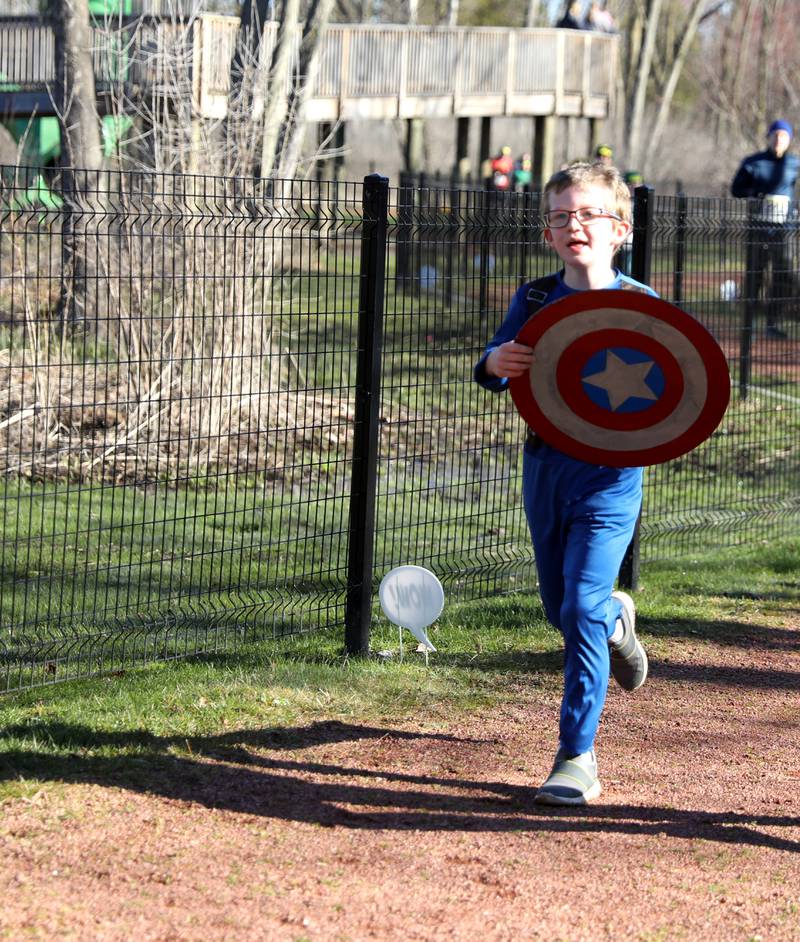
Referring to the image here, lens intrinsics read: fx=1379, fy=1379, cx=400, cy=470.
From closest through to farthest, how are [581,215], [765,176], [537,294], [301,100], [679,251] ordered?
[581,215]
[537,294]
[679,251]
[301,100]
[765,176]

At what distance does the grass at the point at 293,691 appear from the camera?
499cm

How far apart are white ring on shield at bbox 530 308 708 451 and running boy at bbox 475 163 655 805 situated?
0.26 feet

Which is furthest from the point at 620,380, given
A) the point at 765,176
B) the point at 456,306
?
the point at 765,176

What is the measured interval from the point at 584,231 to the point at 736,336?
197 inches

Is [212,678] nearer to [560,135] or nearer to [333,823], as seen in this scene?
[333,823]

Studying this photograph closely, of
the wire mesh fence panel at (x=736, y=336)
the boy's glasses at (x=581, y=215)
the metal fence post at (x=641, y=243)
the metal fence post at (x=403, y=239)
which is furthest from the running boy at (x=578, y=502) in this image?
the wire mesh fence panel at (x=736, y=336)

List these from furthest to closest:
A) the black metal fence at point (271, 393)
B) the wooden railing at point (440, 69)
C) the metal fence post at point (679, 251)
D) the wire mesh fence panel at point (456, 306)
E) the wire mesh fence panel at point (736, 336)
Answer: the wooden railing at point (440, 69) → the wire mesh fence panel at point (736, 336) → the metal fence post at point (679, 251) → the wire mesh fence panel at point (456, 306) → the black metal fence at point (271, 393)

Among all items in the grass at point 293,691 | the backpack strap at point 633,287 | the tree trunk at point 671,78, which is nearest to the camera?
the backpack strap at point 633,287

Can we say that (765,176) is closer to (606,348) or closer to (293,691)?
(293,691)

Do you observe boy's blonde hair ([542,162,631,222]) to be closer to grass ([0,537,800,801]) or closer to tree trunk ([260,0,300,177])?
grass ([0,537,800,801])

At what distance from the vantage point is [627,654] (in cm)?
513

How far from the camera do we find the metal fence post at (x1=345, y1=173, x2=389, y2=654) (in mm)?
6047

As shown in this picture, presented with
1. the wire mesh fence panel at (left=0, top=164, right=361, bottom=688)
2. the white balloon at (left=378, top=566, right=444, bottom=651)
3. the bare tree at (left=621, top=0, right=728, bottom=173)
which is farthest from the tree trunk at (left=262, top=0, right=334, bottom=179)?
the bare tree at (left=621, top=0, right=728, bottom=173)

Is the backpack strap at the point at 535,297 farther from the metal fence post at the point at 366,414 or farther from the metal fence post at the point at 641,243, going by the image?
the metal fence post at the point at 641,243
